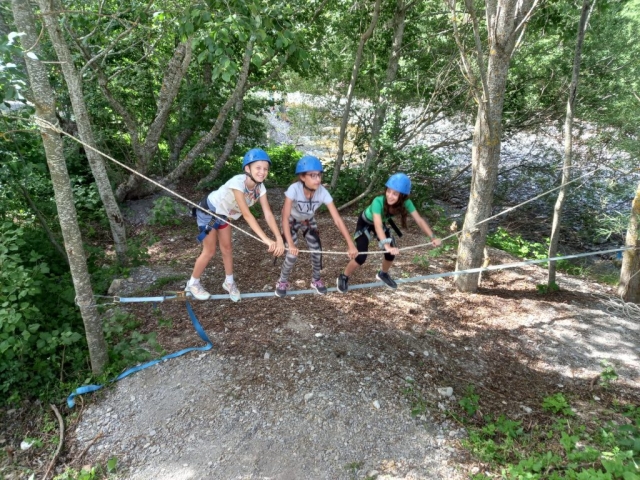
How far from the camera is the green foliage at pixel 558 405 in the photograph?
3.42 meters

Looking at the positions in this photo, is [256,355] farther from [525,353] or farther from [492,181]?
[492,181]

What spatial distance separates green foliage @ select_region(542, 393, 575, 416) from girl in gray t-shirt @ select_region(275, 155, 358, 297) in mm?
2253

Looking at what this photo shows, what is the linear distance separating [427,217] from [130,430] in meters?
7.08

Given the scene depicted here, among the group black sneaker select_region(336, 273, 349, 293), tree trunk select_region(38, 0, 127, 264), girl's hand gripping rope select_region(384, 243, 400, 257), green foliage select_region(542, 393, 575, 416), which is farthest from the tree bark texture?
green foliage select_region(542, 393, 575, 416)

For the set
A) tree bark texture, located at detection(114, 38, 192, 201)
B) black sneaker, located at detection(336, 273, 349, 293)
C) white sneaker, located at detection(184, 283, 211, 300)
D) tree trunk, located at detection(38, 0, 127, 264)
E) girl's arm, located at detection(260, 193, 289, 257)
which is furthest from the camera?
tree bark texture, located at detection(114, 38, 192, 201)

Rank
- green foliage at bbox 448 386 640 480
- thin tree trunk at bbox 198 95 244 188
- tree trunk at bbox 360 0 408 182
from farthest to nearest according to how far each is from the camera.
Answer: thin tree trunk at bbox 198 95 244 188
tree trunk at bbox 360 0 408 182
green foliage at bbox 448 386 640 480

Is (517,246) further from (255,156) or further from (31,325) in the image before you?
(31,325)

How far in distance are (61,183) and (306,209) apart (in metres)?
2.09

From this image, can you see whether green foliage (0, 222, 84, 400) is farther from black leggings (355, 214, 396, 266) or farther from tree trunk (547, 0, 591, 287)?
tree trunk (547, 0, 591, 287)

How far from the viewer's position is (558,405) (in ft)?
11.4

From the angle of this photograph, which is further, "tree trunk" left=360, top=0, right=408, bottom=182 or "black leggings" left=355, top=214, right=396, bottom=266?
"tree trunk" left=360, top=0, right=408, bottom=182

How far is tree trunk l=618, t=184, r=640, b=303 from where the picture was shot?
472 cm

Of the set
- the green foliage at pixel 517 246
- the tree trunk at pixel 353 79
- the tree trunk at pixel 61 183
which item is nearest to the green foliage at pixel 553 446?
the tree trunk at pixel 61 183

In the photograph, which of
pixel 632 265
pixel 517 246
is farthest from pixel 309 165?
pixel 517 246
